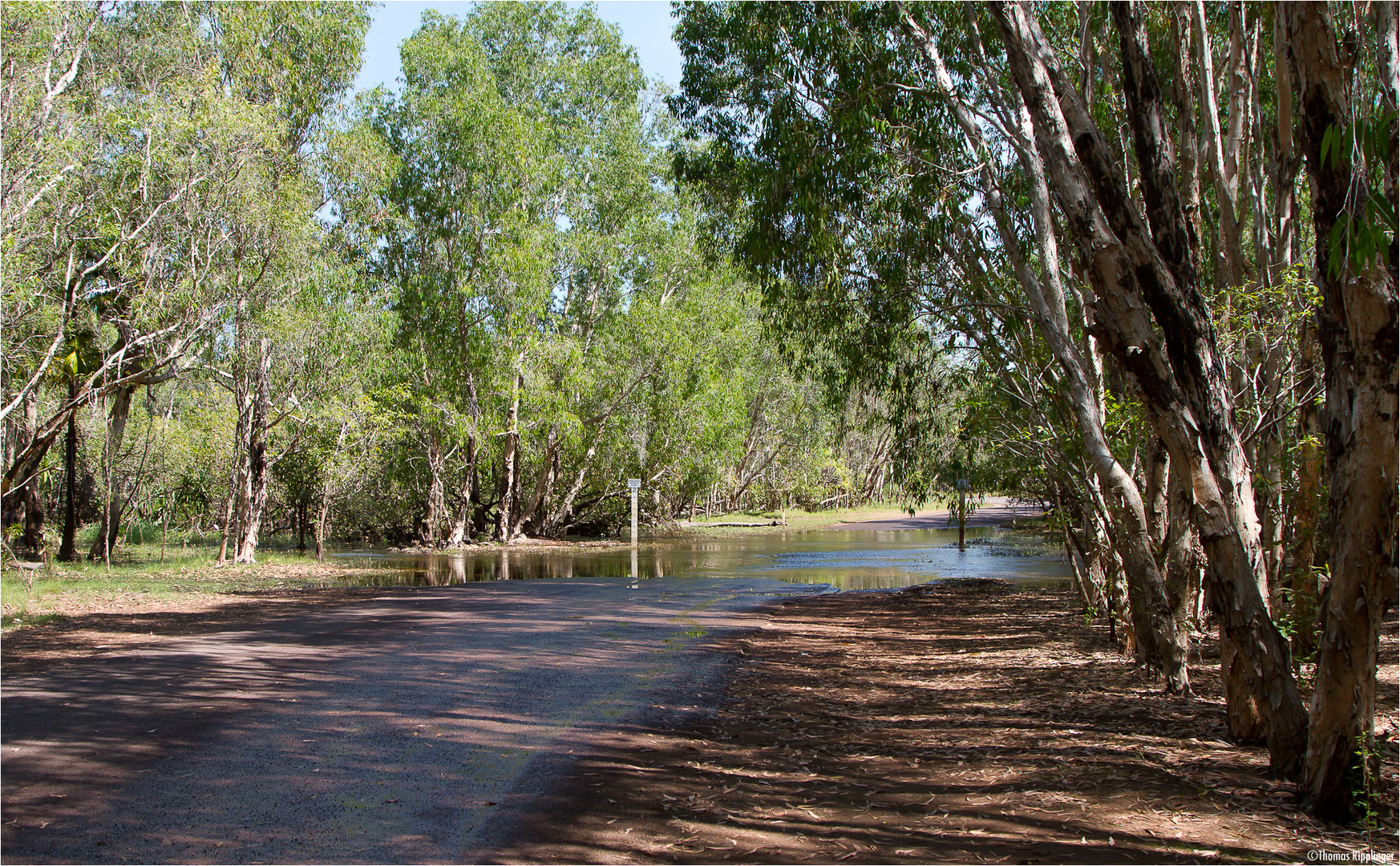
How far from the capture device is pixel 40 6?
606 inches

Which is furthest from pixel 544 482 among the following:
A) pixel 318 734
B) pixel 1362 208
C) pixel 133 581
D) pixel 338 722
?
pixel 1362 208

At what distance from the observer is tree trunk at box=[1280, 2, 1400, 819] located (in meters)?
4.25

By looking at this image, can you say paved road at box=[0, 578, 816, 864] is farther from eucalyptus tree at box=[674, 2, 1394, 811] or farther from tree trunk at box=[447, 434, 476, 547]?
tree trunk at box=[447, 434, 476, 547]

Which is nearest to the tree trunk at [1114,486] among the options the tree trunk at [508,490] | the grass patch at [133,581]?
the grass patch at [133,581]

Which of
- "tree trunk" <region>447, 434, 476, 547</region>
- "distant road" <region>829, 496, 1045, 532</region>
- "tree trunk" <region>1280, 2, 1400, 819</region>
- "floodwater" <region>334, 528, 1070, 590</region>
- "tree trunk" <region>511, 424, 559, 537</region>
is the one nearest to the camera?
"tree trunk" <region>1280, 2, 1400, 819</region>

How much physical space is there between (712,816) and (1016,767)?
6.75 feet

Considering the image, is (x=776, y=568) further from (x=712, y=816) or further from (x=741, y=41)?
(x=712, y=816)

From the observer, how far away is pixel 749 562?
1062 inches

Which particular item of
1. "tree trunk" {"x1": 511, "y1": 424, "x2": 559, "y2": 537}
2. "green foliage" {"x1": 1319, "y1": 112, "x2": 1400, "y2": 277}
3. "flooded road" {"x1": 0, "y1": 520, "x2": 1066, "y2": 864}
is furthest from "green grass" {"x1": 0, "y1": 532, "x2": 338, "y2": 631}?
"green foliage" {"x1": 1319, "y1": 112, "x2": 1400, "y2": 277}

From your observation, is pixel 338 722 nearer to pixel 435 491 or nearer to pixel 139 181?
pixel 139 181

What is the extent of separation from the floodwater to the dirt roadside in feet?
37.1

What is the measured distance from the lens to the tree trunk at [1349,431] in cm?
425

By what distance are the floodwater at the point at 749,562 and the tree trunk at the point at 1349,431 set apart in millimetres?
15158

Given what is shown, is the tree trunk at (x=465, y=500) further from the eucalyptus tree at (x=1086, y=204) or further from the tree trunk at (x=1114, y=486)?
the tree trunk at (x=1114, y=486)
